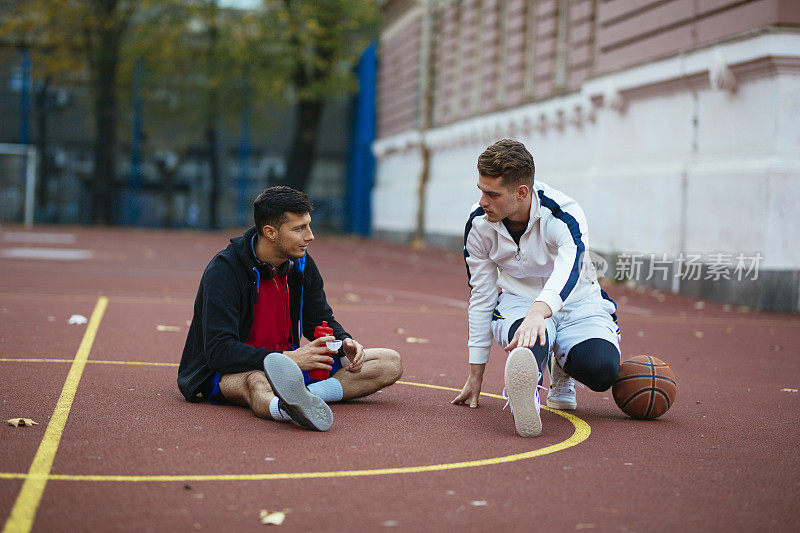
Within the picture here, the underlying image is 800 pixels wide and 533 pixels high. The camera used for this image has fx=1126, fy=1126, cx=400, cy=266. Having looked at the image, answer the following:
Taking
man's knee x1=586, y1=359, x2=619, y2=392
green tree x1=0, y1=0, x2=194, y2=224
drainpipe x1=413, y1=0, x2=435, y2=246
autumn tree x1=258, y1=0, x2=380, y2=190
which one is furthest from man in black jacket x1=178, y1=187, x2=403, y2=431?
green tree x1=0, y1=0, x2=194, y2=224

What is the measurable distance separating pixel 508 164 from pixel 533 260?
2.37ft

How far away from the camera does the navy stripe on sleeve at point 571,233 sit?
615cm

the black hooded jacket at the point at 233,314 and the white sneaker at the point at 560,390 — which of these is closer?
the black hooded jacket at the point at 233,314

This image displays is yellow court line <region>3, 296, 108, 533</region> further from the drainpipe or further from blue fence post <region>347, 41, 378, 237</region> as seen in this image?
blue fence post <region>347, 41, 378, 237</region>

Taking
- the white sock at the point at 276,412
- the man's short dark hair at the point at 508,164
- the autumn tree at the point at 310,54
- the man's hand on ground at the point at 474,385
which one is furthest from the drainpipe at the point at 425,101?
the white sock at the point at 276,412

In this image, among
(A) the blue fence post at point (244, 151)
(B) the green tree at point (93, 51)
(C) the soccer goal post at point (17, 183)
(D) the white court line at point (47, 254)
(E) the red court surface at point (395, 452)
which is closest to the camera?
(E) the red court surface at point (395, 452)

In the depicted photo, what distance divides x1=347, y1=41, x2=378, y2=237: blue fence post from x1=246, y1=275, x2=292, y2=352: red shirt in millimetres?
33421

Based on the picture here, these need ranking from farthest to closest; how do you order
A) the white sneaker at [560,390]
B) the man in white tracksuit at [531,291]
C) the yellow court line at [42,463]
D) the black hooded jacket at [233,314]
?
the white sneaker at [560,390], the black hooded jacket at [233,314], the man in white tracksuit at [531,291], the yellow court line at [42,463]

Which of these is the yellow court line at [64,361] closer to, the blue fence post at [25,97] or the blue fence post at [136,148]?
the blue fence post at [136,148]

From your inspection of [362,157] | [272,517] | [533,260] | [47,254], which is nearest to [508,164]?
[533,260]

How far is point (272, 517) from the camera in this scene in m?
4.17

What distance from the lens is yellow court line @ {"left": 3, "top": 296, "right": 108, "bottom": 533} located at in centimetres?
407

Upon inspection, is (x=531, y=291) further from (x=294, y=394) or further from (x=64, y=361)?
(x=64, y=361)

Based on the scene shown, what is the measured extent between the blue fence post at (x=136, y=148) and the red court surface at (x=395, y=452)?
2788 cm
